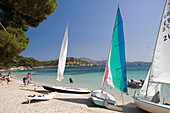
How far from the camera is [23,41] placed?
27.3 ft

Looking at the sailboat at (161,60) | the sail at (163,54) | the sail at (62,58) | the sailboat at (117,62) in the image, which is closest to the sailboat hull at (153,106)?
the sailboat at (161,60)

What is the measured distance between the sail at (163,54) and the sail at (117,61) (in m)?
1.68

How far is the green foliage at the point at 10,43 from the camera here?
7.02 meters

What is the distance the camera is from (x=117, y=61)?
691cm

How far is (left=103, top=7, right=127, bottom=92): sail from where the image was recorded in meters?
6.81

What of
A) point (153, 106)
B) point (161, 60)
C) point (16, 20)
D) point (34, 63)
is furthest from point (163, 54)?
point (34, 63)

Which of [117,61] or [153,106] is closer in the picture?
[153,106]

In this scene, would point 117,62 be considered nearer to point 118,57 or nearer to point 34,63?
point 118,57

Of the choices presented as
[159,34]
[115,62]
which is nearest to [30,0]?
[115,62]

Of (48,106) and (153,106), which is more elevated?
(153,106)

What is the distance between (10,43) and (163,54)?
9.46 m

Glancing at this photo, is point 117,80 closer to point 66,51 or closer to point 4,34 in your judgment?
point 66,51

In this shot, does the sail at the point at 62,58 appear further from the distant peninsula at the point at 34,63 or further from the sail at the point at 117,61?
the distant peninsula at the point at 34,63

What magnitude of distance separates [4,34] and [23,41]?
151cm
